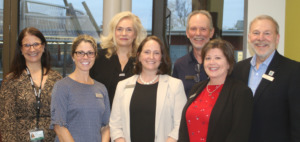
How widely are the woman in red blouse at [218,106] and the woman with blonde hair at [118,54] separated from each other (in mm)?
910

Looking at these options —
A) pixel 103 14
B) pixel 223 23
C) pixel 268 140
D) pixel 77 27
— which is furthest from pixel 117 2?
pixel 268 140

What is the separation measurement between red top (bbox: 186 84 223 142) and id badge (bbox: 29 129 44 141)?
1.40 m

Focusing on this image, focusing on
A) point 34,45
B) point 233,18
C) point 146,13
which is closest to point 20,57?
point 34,45

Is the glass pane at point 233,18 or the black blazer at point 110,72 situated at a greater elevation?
the glass pane at point 233,18

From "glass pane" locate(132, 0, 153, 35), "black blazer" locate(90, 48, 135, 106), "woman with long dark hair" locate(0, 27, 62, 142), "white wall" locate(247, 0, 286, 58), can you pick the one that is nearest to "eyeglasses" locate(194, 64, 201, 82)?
"black blazer" locate(90, 48, 135, 106)

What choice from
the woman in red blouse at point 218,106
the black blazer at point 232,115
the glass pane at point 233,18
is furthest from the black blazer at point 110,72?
the glass pane at point 233,18

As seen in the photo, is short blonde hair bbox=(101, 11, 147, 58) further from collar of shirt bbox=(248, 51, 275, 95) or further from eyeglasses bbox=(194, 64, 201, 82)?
collar of shirt bbox=(248, 51, 275, 95)

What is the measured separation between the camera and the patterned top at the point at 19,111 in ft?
9.44

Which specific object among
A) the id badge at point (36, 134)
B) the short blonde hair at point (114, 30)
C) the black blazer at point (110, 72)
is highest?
the short blonde hair at point (114, 30)

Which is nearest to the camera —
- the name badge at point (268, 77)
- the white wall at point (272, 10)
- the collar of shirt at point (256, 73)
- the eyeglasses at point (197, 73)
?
the name badge at point (268, 77)

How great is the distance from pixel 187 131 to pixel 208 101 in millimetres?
290

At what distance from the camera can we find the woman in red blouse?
7.21 ft

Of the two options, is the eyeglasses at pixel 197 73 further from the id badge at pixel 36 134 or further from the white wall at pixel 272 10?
the id badge at pixel 36 134

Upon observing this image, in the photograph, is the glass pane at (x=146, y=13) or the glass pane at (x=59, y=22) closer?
the glass pane at (x=59, y=22)
